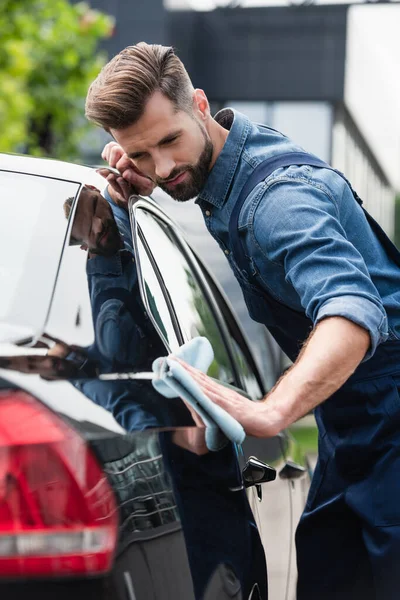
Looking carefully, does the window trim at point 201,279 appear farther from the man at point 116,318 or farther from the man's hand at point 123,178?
the man at point 116,318

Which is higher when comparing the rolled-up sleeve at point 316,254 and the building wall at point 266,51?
the rolled-up sleeve at point 316,254

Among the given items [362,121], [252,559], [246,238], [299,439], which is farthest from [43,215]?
[362,121]

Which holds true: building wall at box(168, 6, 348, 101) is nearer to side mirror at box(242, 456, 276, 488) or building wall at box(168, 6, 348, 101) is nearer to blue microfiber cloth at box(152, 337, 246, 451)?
side mirror at box(242, 456, 276, 488)

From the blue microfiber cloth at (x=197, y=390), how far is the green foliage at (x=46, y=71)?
10.4 m

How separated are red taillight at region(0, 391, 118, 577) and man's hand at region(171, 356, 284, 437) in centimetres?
32

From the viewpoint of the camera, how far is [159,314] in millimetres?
2023

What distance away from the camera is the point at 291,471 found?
9.51 ft

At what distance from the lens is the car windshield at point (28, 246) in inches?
66.0

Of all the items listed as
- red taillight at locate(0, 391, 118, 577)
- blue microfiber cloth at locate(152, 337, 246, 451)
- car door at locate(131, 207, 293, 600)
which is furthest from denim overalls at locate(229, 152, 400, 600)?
red taillight at locate(0, 391, 118, 577)

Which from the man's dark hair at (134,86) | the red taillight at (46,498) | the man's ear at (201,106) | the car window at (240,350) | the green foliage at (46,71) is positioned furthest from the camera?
the green foliage at (46,71)

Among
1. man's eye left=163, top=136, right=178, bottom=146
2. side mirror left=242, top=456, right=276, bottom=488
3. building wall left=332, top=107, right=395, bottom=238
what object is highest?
man's eye left=163, top=136, right=178, bottom=146

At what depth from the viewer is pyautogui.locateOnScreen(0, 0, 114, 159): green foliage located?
1204cm

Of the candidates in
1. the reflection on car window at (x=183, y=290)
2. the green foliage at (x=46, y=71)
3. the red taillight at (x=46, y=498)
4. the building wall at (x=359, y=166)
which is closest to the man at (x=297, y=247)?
the reflection on car window at (x=183, y=290)

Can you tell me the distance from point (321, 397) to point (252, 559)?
411mm
